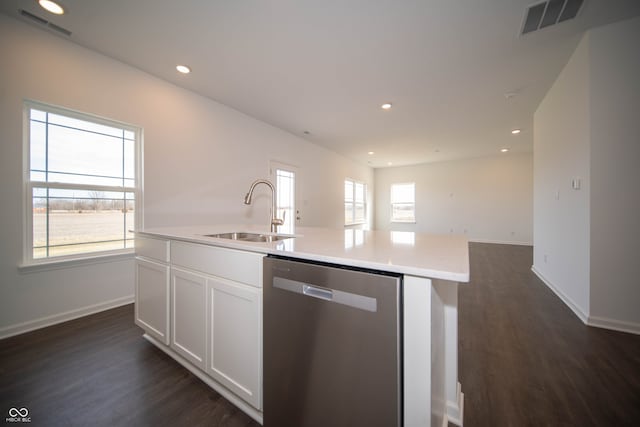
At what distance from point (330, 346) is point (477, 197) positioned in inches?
317

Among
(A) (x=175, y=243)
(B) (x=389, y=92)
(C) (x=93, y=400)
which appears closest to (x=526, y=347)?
(A) (x=175, y=243)

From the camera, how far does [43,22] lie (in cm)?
203

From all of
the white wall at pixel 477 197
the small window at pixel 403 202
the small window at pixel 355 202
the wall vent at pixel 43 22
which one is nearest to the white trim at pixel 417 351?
the wall vent at pixel 43 22

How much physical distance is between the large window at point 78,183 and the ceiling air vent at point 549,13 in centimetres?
393

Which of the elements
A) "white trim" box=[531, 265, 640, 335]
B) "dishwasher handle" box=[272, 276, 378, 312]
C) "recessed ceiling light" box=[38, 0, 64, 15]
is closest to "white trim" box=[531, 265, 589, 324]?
"white trim" box=[531, 265, 640, 335]

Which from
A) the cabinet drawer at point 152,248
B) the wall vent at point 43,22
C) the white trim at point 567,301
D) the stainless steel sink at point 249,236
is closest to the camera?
the cabinet drawer at point 152,248

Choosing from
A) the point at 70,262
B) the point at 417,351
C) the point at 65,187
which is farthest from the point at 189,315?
the point at 65,187

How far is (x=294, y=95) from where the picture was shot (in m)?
3.34

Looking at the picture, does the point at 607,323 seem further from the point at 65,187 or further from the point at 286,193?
the point at 65,187

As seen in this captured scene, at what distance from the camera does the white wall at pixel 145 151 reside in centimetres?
198

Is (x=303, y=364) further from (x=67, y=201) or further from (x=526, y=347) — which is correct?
(x=67, y=201)

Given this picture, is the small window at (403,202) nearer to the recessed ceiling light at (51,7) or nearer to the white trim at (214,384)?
the white trim at (214,384)

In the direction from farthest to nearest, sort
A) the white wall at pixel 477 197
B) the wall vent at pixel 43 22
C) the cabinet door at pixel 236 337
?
the white wall at pixel 477 197
the wall vent at pixel 43 22
the cabinet door at pixel 236 337

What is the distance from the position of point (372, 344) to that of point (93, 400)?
164 centimetres
